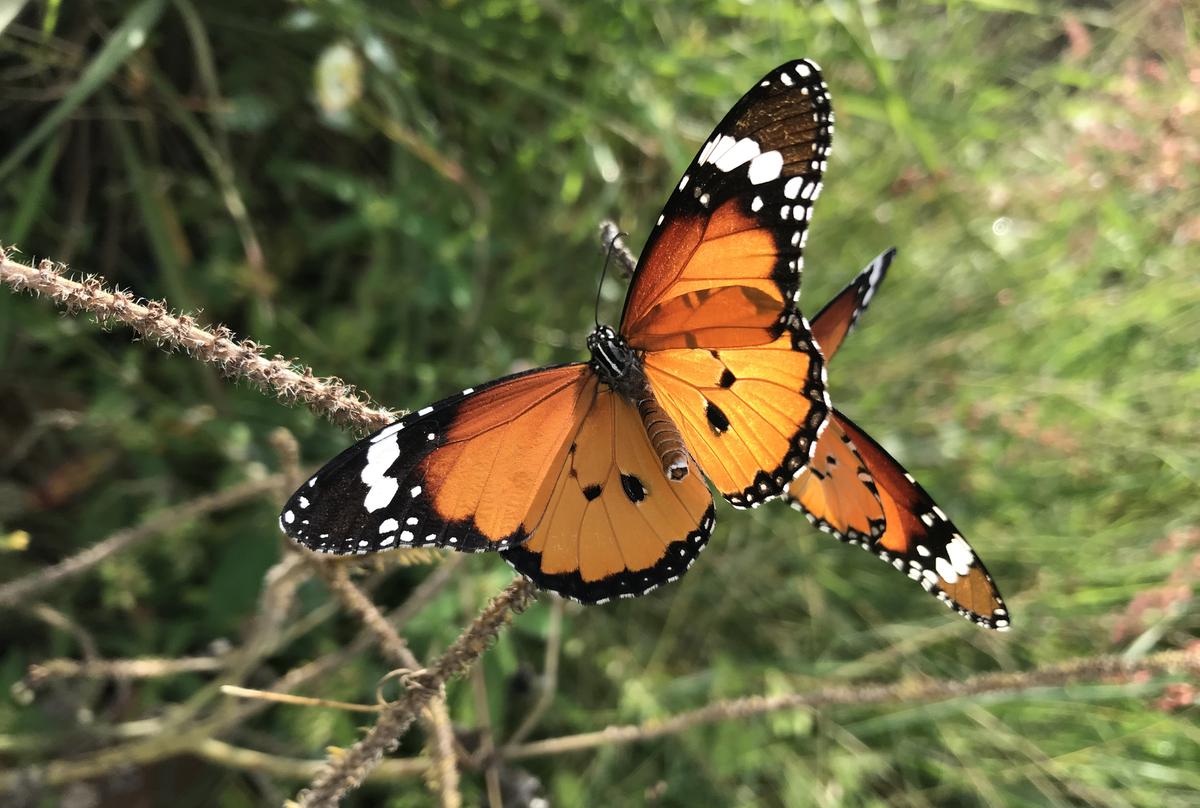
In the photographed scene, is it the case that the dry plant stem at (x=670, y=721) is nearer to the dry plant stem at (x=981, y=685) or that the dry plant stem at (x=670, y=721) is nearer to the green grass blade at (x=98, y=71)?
the dry plant stem at (x=981, y=685)

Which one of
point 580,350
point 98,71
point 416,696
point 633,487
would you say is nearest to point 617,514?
point 633,487

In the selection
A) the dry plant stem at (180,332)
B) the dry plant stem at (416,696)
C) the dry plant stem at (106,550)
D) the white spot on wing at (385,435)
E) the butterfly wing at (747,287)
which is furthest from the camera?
the dry plant stem at (106,550)

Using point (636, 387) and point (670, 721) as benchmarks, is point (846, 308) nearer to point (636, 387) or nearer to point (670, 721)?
point (636, 387)

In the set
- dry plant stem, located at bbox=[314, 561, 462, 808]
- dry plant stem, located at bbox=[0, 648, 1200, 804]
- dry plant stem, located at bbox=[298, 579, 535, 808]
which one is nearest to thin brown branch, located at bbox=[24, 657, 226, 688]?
dry plant stem, located at bbox=[0, 648, 1200, 804]

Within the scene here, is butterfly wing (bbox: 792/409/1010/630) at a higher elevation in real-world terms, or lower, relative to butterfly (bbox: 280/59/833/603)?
lower

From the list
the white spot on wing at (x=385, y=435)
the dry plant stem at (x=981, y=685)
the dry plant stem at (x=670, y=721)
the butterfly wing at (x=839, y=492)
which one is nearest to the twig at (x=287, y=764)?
the dry plant stem at (x=670, y=721)

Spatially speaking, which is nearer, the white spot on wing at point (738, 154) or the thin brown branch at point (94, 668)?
the white spot on wing at point (738, 154)

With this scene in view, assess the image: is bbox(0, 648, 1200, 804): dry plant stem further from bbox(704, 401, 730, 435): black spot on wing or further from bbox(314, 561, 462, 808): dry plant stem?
bbox(704, 401, 730, 435): black spot on wing
